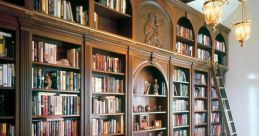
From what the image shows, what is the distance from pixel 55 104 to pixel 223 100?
15.4 ft

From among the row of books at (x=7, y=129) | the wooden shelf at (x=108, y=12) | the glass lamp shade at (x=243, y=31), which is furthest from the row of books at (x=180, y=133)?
the row of books at (x=7, y=129)

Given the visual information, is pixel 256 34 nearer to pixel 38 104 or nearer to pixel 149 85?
pixel 149 85

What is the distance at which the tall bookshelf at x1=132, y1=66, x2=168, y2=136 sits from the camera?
492 centimetres

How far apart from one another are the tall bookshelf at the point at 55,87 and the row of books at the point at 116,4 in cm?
84

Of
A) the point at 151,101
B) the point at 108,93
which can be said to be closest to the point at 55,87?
the point at 108,93

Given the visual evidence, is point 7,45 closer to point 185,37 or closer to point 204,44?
point 185,37

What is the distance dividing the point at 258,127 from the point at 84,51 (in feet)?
16.7

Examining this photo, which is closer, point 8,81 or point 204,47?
point 8,81

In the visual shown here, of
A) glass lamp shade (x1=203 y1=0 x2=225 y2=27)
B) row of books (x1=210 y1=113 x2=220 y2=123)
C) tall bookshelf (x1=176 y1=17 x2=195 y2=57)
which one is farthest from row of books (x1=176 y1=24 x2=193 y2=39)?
glass lamp shade (x1=203 y1=0 x2=225 y2=27)

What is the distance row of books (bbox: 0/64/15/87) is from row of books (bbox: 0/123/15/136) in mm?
396

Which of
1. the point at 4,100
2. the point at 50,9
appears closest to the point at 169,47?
the point at 50,9

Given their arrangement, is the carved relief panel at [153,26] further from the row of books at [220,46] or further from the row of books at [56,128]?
the row of books at [220,46]

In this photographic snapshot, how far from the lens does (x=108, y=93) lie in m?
4.05

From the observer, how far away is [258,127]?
6.77 meters
